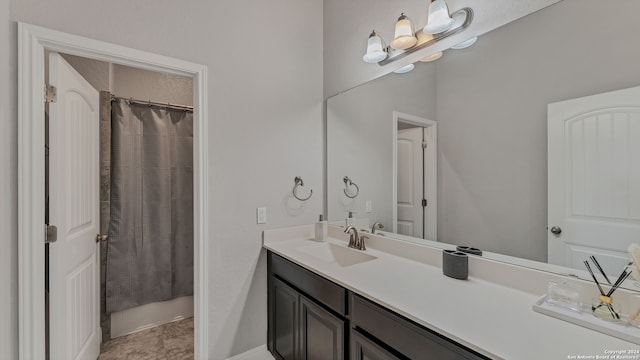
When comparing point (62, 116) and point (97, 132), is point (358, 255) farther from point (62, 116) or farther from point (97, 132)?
point (97, 132)

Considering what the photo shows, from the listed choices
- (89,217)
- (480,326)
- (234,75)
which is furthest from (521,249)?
(89,217)

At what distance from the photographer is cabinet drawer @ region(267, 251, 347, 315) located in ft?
4.31

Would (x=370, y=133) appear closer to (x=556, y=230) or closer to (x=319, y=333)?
(x=556, y=230)

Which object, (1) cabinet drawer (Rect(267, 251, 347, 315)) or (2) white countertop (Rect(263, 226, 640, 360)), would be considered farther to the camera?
(1) cabinet drawer (Rect(267, 251, 347, 315))

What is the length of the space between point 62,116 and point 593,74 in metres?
2.53

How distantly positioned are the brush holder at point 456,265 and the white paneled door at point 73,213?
2.04m

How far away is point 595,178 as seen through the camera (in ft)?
3.36

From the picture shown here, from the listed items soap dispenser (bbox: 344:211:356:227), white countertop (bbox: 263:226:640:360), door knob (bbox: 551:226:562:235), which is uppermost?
door knob (bbox: 551:226:562:235)

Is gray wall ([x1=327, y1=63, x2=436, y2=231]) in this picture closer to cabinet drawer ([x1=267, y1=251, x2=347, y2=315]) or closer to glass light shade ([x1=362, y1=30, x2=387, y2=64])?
glass light shade ([x1=362, y1=30, x2=387, y2=64])

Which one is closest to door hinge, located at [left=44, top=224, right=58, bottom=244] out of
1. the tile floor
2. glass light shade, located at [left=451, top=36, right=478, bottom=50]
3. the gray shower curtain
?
the gray shower curtain

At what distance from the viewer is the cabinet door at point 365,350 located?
1.08 metres

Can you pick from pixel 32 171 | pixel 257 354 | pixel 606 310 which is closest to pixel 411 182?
pixel 606 310

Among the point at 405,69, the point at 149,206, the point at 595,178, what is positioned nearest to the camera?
the point at 595,178

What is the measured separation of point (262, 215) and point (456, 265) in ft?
4.29
